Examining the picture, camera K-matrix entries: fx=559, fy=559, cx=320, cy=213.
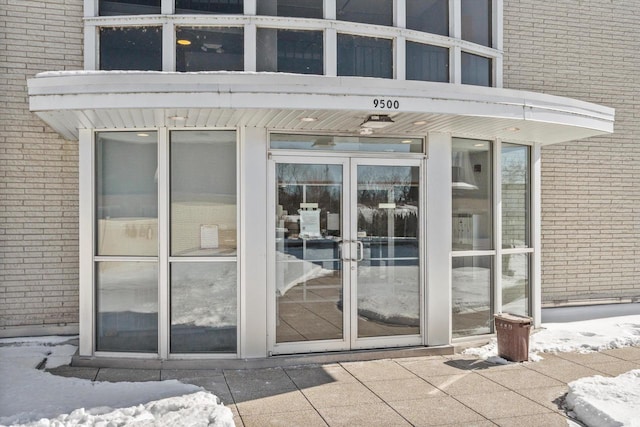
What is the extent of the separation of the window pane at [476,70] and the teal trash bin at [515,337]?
324cm

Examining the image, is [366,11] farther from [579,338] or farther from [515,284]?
[579,338]

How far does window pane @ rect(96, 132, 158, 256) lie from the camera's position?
6.61 metres

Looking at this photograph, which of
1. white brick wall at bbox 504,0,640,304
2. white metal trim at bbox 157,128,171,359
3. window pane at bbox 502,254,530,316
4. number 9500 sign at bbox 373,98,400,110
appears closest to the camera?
number 9500 sign at bbox 373,98,400,110

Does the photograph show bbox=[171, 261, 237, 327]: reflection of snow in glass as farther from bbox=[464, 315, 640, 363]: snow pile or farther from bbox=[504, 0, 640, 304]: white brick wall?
bbox=[504, 0, 640, 304]: white brick wall

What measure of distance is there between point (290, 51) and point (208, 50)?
38.3 inches

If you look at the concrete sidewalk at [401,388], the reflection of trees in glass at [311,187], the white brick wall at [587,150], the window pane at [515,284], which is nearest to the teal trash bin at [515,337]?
the concrete sidewalk at [401,388]

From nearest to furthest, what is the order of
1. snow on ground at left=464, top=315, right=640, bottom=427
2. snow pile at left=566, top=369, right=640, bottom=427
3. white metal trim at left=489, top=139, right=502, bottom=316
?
snow pile at left=566, top=369, right=640, bottom=427 < snow on ground at left=464, top=315, right=640, bottom=427 < white metal trim at left=489, top=139, right=502, bottom=316

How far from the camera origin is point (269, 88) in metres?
5.48

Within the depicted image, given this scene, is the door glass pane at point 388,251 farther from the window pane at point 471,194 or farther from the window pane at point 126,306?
the window pane at point 126,306

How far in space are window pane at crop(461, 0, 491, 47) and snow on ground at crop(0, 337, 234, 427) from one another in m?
5.81

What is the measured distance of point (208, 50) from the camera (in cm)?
662

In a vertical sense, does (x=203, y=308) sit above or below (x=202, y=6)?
below

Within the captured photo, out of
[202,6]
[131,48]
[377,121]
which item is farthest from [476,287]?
[131,48]

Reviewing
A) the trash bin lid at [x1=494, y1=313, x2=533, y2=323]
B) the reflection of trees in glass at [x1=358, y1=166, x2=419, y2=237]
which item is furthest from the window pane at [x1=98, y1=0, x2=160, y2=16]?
the trash bin lid at [x1=494, y1=313, x2=533, y2=323]
